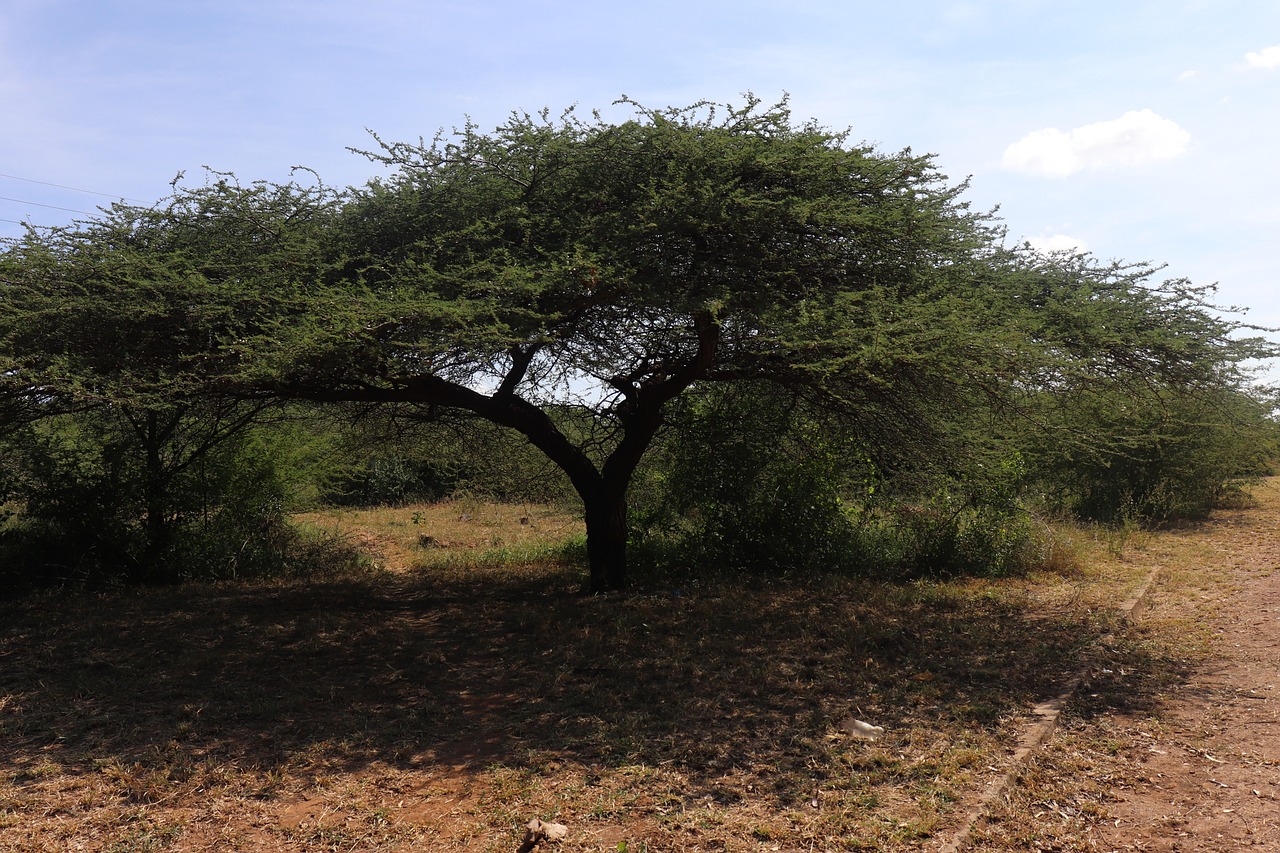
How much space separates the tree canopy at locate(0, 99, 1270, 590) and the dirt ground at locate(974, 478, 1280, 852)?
2.49 m

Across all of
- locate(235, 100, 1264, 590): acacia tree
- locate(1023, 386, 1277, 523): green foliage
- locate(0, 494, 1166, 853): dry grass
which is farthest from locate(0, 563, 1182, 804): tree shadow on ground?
locate(1023, 386, 1277, 523): green foliage

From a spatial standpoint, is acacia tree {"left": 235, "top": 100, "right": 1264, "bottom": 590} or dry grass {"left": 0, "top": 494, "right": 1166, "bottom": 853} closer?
dry grass {"left": 0, "top": 494, "right": 1166, "bottom": 853}

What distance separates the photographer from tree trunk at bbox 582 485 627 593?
10070 millimetres

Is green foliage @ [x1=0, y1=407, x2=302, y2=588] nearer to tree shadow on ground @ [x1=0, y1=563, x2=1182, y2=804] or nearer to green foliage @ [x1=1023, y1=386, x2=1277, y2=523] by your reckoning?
tree shadow on ground @ [x1=0, y1=563, x2=1182, y2=804]

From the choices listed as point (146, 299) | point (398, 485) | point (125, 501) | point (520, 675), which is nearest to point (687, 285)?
point (520, 675)

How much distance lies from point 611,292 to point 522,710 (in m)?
3.40

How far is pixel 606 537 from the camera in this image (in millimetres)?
10125

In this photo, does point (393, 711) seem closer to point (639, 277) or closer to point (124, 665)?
point (124, 665)

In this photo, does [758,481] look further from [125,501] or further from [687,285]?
[125,501]

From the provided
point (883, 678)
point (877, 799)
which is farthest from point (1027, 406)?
point (877, 799)

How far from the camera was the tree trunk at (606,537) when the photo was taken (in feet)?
33.0

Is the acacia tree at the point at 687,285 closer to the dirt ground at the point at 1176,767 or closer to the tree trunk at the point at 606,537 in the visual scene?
the tree trunk at the point at 606,537

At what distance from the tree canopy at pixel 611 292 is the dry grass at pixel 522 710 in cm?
224

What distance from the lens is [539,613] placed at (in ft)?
30.3
